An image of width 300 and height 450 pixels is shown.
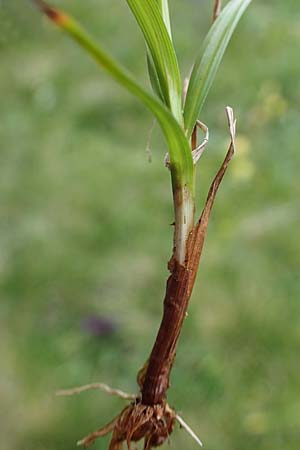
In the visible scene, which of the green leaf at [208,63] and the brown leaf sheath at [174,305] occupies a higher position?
the green leaf at [208,63]

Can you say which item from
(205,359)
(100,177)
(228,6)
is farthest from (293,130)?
(228,6)

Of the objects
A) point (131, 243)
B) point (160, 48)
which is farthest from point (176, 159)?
point (131, 243)

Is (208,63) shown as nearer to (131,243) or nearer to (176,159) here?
(176,159)

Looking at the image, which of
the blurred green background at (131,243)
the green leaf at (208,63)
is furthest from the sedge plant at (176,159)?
the blurred green background at (131,243)

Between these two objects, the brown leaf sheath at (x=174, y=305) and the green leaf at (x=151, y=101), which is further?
the brown leaf sheath at (x=174, y=305)

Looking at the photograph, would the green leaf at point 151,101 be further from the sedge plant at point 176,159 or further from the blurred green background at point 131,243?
the blurred green background at point 131,243

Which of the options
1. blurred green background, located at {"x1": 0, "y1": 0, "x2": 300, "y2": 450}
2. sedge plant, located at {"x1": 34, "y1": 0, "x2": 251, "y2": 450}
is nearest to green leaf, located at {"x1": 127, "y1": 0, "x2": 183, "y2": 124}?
sedge plant, located at {"x1": 34, "y1": 0, "x2": 251, "y2": 450}

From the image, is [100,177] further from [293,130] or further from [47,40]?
[47,40]
